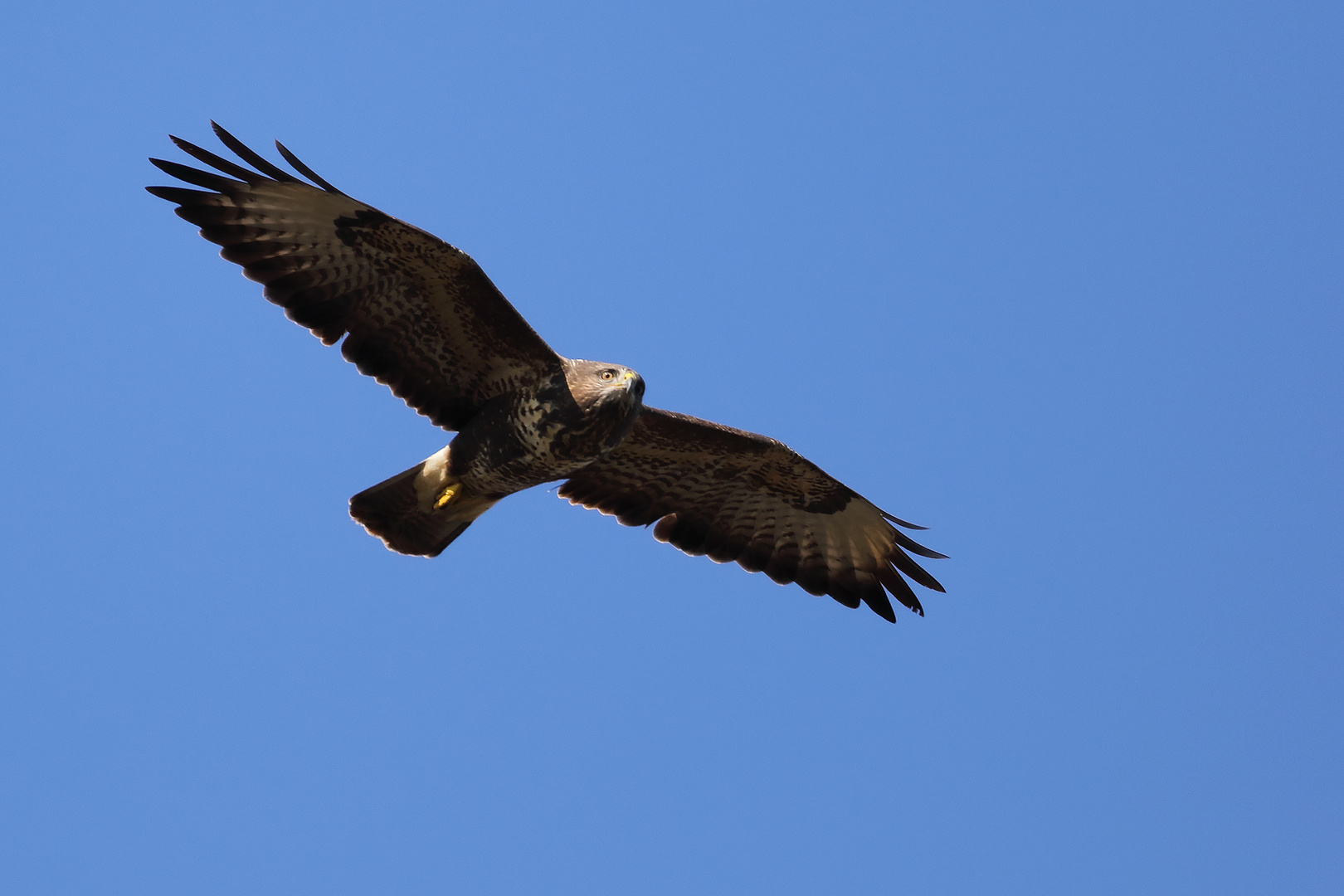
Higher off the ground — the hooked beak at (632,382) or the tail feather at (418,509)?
the hooked beak at (632,382)

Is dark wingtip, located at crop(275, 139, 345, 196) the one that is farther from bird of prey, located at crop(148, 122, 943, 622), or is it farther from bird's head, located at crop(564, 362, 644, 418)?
bird's head, located at crop(564, 362, 644, 418)

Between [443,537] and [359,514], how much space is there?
0.60 meters

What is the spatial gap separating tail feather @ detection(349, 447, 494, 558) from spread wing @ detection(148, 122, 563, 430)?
1.69 ft

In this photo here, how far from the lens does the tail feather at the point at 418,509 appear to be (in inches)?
396

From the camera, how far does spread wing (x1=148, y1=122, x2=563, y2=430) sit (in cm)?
937

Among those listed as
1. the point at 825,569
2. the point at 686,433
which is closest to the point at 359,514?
the point at 686,433

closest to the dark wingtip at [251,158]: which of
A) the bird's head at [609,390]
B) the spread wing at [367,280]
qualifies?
the spread wing at [367,280]

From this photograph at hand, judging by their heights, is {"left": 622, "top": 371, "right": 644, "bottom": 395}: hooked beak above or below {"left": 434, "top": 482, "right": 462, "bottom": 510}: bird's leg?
above

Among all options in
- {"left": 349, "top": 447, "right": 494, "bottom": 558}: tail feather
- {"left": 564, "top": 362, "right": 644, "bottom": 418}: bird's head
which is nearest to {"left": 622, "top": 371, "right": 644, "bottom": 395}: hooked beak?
{"left": 564, "top": 362, "right": 644, "bottom": 418}: bird's head

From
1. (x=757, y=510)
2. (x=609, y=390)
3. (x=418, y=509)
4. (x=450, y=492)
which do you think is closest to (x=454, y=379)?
(x=450, y=492)

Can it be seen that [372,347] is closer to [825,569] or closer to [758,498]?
[758,498]

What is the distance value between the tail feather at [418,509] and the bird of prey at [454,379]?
1 centimetres

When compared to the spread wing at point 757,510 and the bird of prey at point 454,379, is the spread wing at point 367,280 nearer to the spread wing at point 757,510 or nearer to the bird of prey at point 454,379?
the bird of prey at point 454,379

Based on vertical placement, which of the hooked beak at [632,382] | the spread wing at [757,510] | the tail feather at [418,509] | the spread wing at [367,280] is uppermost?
the spread wing at [757,510]
